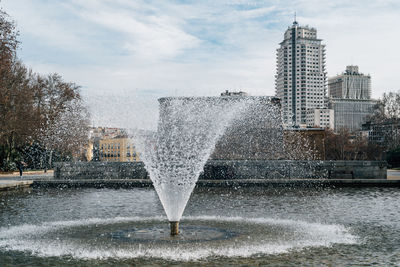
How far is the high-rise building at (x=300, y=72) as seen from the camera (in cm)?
17638

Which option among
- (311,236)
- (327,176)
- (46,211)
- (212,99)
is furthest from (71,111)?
(311,236)

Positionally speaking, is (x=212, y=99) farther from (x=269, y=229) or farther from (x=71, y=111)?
(x=269, y=229)

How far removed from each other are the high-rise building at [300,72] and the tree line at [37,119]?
134515 mm

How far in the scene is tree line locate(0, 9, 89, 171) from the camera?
36.5 meters

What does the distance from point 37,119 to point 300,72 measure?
150234 millimetres

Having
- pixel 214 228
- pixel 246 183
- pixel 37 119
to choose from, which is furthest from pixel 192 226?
pixel 37 119

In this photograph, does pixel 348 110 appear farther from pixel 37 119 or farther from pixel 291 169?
pixel 291 169

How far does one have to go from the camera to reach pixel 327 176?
2664cm

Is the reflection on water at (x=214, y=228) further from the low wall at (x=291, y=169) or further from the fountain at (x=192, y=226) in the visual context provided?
the low wall at (x=291, y=169)

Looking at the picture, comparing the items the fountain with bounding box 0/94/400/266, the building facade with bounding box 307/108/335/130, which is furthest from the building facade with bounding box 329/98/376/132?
the fountain with bounding box 0/94/400/266

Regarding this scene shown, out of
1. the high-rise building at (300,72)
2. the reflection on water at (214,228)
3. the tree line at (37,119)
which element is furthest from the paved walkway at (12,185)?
the high-rise building at (300,72)

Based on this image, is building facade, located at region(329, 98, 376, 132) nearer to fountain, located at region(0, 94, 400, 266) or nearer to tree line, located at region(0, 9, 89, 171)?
tree line, located at region(0, 9, 89, 171)

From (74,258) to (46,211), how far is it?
7.14m

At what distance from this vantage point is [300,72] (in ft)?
586
